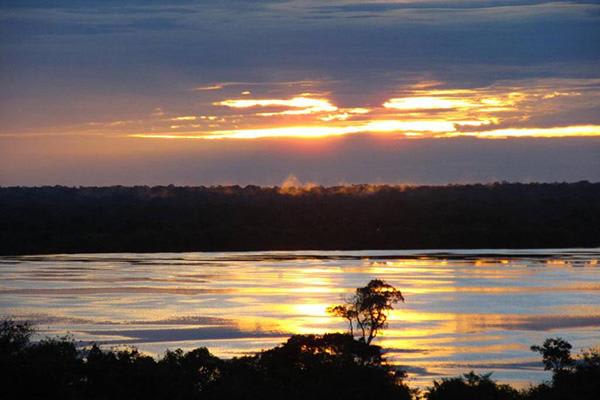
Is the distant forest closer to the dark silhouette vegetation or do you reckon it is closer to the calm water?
the calm water

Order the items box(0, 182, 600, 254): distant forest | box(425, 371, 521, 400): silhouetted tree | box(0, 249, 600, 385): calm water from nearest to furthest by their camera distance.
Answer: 1. box(425, 371, 521, 400): silhouetted tree
2. box(0, 249, 600, 385): calm water
3. box(0, 182, 600, 254): distant forest

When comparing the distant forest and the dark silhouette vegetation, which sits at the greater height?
the distant forest

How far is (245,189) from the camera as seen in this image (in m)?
166

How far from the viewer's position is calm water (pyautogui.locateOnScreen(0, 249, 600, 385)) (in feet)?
145

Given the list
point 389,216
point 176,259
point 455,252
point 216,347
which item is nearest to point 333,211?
point 389,216

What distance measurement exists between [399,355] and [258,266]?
4960 cm

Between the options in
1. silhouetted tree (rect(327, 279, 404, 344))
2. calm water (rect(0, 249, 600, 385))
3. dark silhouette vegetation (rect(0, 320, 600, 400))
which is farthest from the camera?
calm water (rect(0, 249, 600, 385))

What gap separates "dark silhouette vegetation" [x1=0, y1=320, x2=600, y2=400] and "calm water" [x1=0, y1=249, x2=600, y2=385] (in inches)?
377

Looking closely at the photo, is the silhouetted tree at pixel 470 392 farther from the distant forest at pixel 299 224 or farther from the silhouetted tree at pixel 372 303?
the distant forest at pixel 299 224

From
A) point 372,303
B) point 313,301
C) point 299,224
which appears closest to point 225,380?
point 372,303

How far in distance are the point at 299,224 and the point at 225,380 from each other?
95.4 meters

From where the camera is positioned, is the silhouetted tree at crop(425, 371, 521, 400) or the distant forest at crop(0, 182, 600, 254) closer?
the silhouetted tree at crop(425, 371, 521, 400)

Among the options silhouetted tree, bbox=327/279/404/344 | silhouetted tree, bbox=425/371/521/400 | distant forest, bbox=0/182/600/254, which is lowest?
silhouetted tree, bbox=425/371/521/400

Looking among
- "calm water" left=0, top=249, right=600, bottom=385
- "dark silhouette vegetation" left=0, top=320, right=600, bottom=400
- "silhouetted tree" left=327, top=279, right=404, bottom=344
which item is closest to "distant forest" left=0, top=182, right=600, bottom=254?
"calm water" left=0, top=249, right=600, bottom=385
